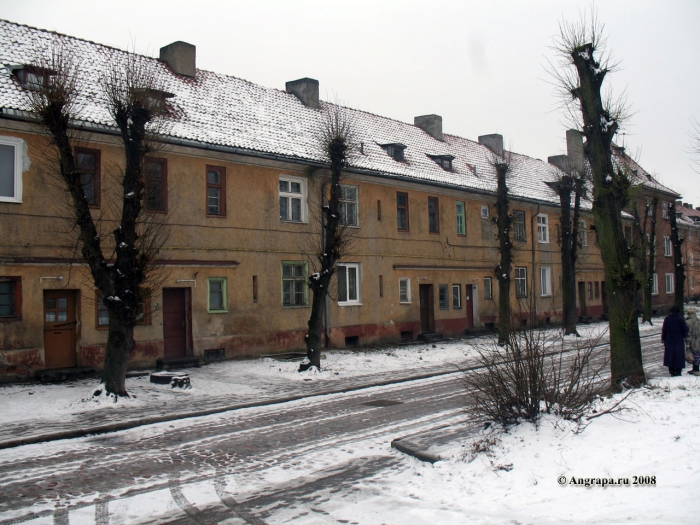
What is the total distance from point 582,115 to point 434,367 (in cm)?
888

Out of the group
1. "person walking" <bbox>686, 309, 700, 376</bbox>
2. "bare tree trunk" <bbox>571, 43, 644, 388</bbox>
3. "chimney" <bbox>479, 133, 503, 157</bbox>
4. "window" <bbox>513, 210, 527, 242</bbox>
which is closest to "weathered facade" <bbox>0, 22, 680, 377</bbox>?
"window" <bbox>513, 210, 527, 242</bbox>

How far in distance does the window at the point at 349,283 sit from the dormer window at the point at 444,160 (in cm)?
845

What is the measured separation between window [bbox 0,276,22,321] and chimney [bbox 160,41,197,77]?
10602mm

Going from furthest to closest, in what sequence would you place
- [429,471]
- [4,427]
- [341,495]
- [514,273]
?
[514,273] → [4,427] → [429,471] → [341,495]

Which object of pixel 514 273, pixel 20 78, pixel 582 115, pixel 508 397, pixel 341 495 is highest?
pixel 20 78

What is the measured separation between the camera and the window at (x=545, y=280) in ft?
118

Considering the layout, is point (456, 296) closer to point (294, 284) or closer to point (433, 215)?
point (433, 215)

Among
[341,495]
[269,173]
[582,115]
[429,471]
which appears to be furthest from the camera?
[269,173]

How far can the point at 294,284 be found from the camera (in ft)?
73.2

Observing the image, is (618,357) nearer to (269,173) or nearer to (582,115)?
(582,115)

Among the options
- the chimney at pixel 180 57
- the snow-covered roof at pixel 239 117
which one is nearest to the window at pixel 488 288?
the snow-covered roof at pixel 239 117

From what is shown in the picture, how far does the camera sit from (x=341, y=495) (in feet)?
22.8

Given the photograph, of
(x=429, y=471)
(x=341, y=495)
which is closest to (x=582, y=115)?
(x=429, y=471)

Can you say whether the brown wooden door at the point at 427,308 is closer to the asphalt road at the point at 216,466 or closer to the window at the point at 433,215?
the window at the point at 433,215
